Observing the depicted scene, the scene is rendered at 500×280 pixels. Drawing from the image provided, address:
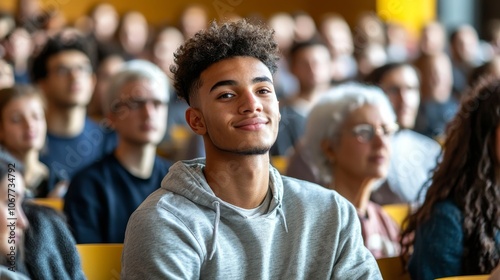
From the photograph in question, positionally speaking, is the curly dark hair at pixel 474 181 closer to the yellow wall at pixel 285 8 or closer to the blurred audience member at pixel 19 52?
the blurred audience member at pixel 19 52

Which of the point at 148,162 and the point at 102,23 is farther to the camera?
the point at 102,23

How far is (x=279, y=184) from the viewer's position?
74.8 inches

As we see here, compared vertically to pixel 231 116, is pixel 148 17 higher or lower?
higher

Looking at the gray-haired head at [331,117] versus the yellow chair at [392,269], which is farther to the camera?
the gray-haired head at [331,117]

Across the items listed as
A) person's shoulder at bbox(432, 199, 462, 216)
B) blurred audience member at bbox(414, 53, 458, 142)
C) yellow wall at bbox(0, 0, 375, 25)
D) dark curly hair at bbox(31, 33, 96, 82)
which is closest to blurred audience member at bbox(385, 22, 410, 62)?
yellow wall at bbox(0, 0, 375, 25)

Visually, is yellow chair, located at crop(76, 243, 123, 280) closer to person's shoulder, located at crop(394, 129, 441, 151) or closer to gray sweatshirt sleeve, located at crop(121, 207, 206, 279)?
gray sweatshirt sleeve, located at crop(121, 207, 206, 279)

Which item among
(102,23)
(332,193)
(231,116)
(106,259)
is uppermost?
(102,23)

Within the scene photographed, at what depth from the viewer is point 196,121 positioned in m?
1.86

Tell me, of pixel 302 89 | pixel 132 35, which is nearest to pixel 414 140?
pixel 302 89

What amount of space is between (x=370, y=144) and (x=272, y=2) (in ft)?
26.3

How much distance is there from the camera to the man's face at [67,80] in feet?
13.1

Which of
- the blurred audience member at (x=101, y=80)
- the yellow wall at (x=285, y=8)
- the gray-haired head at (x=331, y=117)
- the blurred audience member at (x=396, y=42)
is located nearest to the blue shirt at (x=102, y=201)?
the gray-haired head at (x=331, y=117)

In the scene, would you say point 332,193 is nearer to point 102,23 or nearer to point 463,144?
point 463,144

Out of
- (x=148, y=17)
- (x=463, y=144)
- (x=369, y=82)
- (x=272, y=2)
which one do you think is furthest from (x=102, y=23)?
(x=463, y=144)
